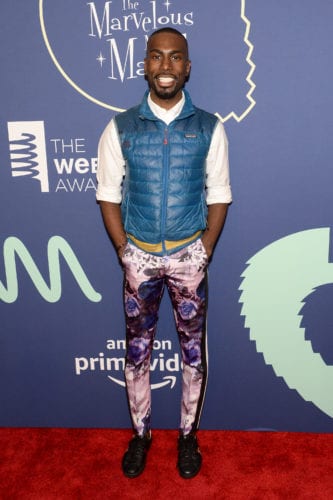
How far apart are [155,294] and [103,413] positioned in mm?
847

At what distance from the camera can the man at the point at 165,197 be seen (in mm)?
1984

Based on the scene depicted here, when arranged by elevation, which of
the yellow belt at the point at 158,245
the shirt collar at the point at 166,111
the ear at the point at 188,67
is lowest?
the yellow belt at the point at 158,245

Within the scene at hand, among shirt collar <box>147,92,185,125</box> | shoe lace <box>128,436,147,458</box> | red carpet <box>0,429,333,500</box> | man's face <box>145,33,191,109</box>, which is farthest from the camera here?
shoe lace <box>128,436,147,458</box>

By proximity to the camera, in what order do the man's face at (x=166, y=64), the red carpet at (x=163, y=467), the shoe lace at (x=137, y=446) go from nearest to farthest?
the man's face at (x=166, y=64)
the red carpet at (x=163, y=467)
the shoe lace at (x=137, y=446)

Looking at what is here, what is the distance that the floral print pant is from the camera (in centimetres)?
210

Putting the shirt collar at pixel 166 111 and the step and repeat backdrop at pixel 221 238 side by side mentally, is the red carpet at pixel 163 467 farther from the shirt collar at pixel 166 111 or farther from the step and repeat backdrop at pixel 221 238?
the shirt collar at pixel 166 111

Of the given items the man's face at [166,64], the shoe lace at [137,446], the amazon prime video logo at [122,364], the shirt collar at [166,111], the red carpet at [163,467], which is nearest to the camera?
the man's face at [166,64]

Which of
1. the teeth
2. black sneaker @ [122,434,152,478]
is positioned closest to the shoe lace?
black sneaker @ [122,434,152,478]

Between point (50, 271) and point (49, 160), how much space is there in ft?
1.73

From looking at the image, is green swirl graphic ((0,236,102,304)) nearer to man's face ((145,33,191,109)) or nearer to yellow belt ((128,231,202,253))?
yellow belt ((128,231,202,253))

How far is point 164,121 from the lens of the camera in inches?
79.1

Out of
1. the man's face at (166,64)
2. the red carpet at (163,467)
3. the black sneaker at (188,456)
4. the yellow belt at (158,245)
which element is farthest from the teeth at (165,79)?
the red carpet at (163,467)

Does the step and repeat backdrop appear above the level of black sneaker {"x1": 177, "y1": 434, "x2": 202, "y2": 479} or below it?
above

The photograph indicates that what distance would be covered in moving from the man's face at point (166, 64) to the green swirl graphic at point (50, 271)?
2.84 feet
